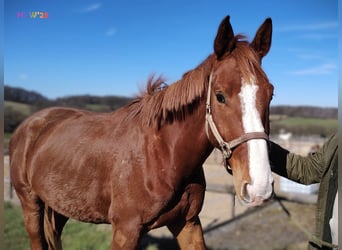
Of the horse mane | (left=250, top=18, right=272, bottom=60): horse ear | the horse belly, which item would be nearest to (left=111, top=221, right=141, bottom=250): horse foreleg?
the horse belly

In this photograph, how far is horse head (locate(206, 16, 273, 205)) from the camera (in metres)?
1.56

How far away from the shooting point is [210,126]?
1.86 metres

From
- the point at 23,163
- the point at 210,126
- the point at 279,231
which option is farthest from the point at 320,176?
the point at 279,231

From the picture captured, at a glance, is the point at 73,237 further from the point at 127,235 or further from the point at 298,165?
the point at 298,165

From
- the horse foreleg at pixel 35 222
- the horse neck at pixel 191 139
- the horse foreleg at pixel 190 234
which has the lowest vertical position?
the horse foreleg at pixel 35 222

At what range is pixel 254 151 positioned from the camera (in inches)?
61.8

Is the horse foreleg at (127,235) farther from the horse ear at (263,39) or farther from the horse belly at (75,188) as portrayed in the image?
the horse ear at (263,39)

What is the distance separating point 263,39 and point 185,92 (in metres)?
0.56

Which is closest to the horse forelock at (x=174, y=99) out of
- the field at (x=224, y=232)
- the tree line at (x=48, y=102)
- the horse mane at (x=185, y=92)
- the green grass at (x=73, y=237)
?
the horse mane at (x=185, y=92)

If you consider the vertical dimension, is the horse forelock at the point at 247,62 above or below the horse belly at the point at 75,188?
above

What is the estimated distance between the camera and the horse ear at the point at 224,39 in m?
1.76

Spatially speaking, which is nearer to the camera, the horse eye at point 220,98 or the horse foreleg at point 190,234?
the horse eye at point 220,98

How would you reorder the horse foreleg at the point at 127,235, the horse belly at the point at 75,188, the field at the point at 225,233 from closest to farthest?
the horse foreleg at the point at 127,235 → the horse belly at the point at 75,188 → the field at the point at 225,233

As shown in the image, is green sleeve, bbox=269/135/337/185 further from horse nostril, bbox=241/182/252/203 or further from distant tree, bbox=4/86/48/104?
distant tree, bbox=4/86/48/104
